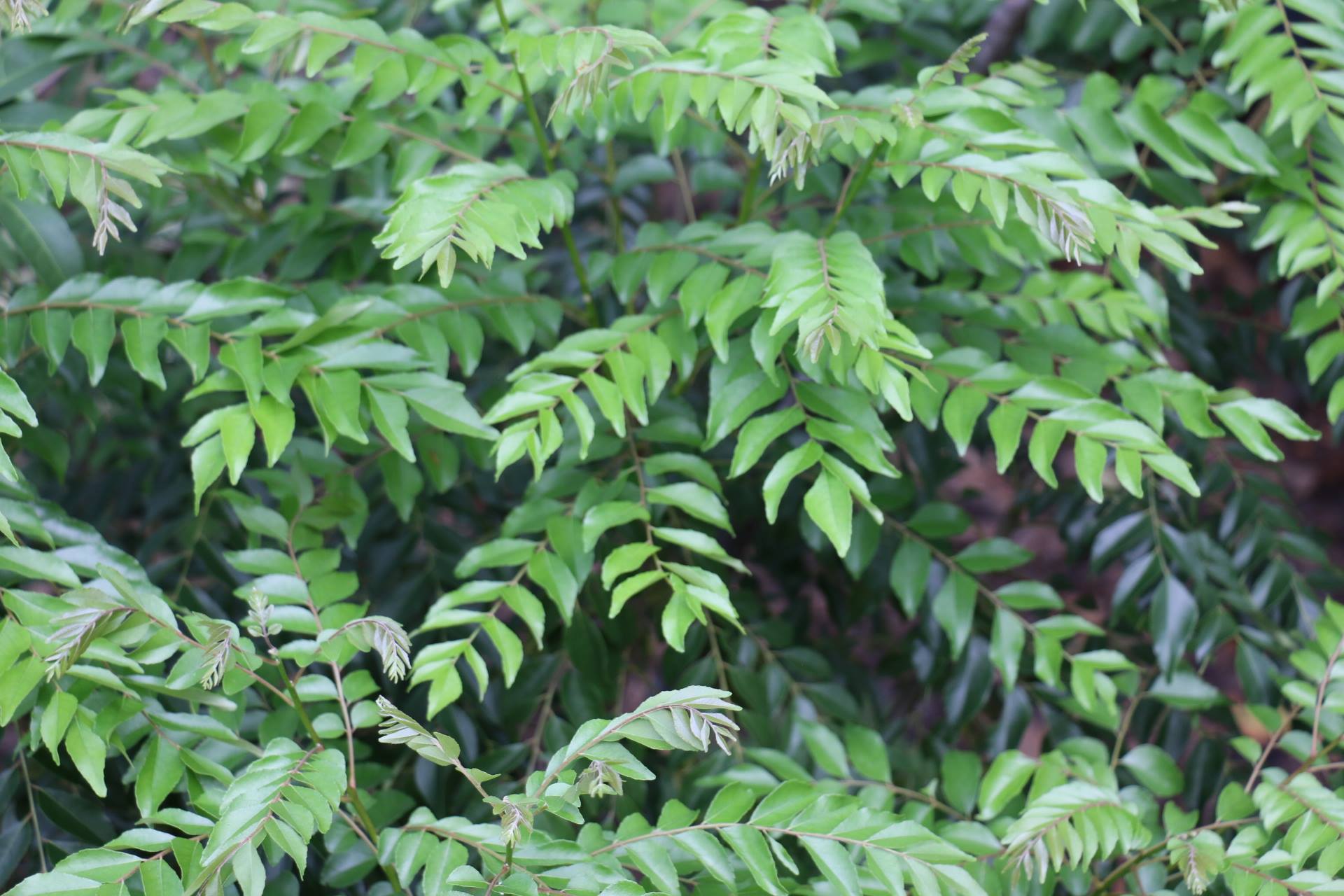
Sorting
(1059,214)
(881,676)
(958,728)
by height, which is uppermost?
(1059,214)

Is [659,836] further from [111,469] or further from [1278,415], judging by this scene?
[111,469]

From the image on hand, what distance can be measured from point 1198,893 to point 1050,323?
0.58 meters

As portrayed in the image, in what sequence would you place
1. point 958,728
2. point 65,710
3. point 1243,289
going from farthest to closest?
1. point 1243,289
2. point 958,728
3. point 65,710

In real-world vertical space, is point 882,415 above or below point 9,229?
below

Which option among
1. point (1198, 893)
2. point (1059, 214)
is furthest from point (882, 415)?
point (1198, 893)

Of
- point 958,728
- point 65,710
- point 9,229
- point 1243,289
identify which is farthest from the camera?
point 1243,289

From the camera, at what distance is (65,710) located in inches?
33.1

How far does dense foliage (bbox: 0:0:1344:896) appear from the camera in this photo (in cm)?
85

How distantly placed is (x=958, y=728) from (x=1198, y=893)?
1.61 ft

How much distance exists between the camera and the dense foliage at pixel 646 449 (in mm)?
852

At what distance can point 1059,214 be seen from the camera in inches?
34.5

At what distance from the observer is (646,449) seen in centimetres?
122

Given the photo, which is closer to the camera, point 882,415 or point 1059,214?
point 1059,214

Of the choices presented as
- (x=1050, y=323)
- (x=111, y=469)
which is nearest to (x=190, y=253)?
(x=111, y=469)
